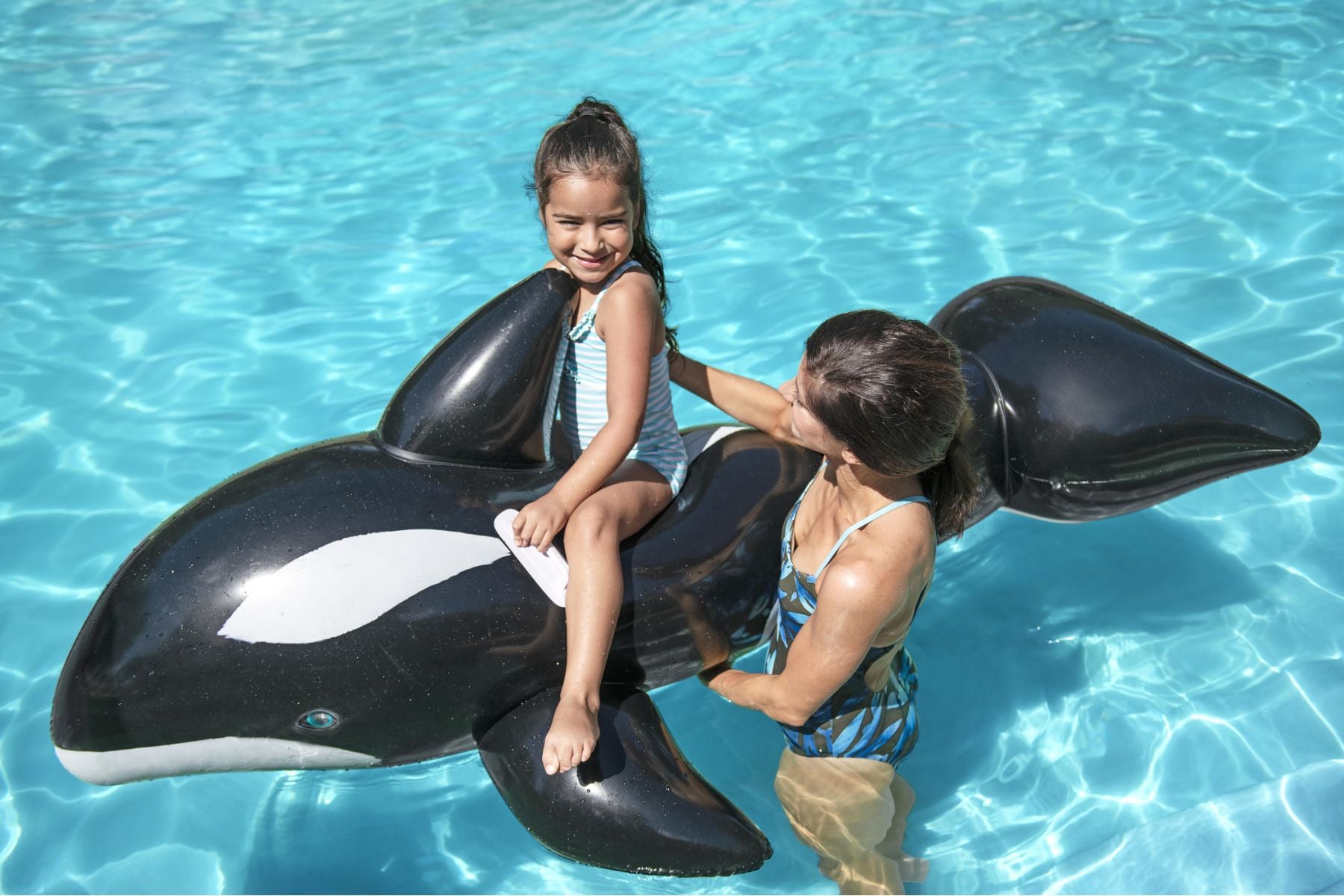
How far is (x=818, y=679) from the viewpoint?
274cm

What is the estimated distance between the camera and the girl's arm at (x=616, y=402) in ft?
9.70

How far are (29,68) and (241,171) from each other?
2.82 meters

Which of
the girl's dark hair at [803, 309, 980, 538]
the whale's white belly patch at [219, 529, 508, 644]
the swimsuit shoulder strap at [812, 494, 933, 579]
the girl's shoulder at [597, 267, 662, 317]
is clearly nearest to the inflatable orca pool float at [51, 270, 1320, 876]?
the whale's white belly patch at [219, 529, 508, 644]

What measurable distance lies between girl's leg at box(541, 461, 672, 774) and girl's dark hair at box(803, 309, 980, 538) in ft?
2.24

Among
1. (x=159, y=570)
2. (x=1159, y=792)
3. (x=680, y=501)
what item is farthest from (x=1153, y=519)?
(x=159, y=570)

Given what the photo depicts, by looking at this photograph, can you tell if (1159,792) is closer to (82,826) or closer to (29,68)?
(82,826)

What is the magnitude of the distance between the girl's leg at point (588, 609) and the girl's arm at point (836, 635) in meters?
0.43

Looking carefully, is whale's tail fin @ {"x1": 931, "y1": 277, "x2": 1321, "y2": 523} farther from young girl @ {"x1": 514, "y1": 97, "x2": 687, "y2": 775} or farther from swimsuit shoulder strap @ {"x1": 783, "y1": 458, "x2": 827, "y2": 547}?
young girl @ {"x1": 514, "y1": 97, "x2": 687, "y2": 775}

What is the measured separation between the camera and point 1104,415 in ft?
11.4

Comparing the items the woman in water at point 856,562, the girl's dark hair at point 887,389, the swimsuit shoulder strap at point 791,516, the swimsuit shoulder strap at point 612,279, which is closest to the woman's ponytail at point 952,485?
the woman in water at point 856,562

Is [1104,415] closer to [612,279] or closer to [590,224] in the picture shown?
[612,279]

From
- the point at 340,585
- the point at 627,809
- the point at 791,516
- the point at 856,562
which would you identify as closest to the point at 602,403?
the point at 791,516

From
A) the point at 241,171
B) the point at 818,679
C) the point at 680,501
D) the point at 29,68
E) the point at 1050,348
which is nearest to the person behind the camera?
the point at 818,679

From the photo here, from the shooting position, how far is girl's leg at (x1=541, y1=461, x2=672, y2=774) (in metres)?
2.75
